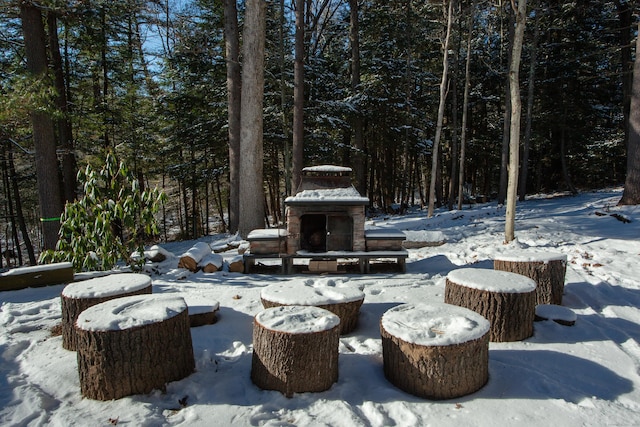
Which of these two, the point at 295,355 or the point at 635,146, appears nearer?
the point at 295,355

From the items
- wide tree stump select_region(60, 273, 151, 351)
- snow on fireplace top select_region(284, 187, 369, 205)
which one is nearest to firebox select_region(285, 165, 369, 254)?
snow on fireplace top select_region(284, 187, 369, 205)

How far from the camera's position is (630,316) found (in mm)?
4273

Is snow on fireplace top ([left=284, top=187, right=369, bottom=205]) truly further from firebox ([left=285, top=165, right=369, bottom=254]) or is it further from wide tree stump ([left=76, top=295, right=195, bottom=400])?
wide tree stump ([left=76, top=295, right=195, bottom=400])

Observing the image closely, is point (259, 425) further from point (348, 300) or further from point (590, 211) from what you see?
point (590, 211)

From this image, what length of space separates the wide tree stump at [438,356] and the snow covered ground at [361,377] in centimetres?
10

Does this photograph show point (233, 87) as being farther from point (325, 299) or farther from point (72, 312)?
point (325, 299)

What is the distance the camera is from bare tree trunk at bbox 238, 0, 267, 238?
29.2ft

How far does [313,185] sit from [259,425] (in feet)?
15.8

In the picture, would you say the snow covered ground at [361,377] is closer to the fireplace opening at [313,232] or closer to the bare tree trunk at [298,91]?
the fireplace opening at [313,232]

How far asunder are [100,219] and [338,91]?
11.6 meters

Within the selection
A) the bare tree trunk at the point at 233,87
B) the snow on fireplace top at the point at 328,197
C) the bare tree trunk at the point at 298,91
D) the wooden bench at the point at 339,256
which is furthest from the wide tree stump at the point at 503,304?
the bare tree trunk at the point at 233,87

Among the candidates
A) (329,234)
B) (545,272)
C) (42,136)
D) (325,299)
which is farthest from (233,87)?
(545,272)

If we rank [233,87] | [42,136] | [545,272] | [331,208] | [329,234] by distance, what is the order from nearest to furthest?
[545,272], [331,208], [329,234], [42,136], [233,87]

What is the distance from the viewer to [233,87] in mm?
11062
